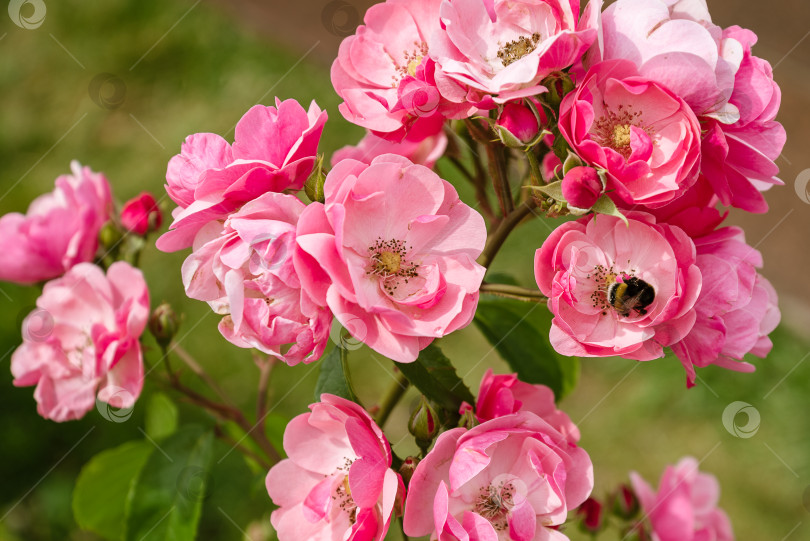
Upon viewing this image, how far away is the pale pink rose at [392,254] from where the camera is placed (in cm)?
65

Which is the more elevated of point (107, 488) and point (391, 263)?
point (391, 263)

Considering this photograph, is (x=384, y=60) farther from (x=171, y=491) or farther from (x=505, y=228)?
(x=171, y=491)

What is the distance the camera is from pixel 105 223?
1.08 meters

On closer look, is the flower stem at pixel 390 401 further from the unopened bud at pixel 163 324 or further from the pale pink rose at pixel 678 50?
the pale pink rose at pixel 678 50

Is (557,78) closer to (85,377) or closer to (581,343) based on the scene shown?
(581,343)

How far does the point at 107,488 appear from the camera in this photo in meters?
1.20

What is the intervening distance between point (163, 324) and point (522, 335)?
45 cm

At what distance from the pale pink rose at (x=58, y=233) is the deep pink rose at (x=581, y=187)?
2.15 feet

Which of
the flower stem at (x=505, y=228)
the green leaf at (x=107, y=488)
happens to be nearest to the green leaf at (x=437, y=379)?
the flower stem at (x=505, y=228)

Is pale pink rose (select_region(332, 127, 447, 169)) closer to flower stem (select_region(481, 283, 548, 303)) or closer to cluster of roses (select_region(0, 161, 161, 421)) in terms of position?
flower stem (select_region(481, 283, 548, 303))

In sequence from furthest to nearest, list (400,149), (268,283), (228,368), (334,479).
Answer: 1. (228,368)
2. (400,149)
3. (334,479)
4. (268,283)

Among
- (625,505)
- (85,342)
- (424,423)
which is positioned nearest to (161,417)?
(85,342)

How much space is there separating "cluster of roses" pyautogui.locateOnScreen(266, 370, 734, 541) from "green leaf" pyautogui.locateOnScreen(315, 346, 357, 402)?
4 centimetres

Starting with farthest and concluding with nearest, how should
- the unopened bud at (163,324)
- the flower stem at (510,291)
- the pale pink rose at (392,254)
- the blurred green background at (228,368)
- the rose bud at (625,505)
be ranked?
the blurred green background at (228,368) < the rose bud at (625,505) < the unopened bud at (163,324) < the flower stem at (510,291) < the pale pink rose at (392,254)
